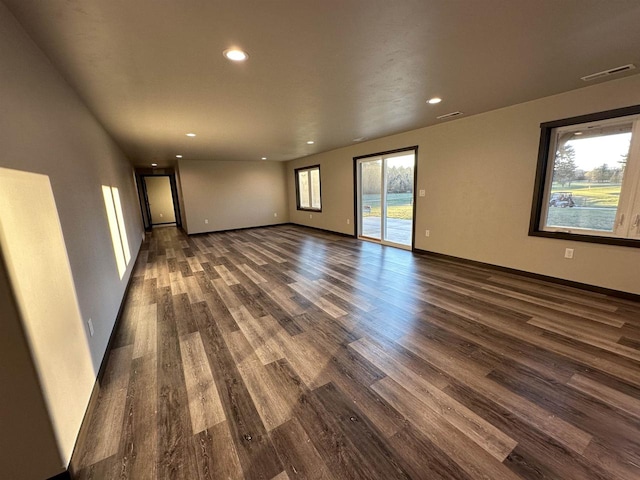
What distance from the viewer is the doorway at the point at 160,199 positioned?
10359 millimetres

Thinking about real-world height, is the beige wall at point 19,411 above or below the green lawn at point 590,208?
below

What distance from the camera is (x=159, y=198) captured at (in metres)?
11.0

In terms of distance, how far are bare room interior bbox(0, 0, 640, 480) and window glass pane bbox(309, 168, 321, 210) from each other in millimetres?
3791

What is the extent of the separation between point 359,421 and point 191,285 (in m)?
3.07

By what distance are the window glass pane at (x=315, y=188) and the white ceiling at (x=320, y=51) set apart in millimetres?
4474

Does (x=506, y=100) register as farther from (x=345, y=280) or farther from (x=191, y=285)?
(x=191, y=285)

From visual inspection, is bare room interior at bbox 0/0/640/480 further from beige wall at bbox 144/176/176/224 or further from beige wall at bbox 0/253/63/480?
beige wall at bbox 144/176/176/224

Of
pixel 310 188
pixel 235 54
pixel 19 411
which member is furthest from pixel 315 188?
pixel 19 411

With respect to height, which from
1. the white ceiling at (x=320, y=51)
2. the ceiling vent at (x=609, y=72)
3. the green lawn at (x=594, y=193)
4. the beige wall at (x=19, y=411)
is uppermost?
the white ceiling at (x=320, y=51)

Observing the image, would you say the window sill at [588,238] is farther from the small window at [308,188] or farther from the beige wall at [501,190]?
the small window at [308,188]

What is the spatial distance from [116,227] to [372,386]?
3788 mm

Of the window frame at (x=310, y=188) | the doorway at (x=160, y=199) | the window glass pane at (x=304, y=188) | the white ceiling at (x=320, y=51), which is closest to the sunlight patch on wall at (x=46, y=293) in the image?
the white ceiling at (x=320, y=51)

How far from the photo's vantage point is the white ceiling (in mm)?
1516

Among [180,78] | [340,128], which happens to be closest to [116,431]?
[180,78]
